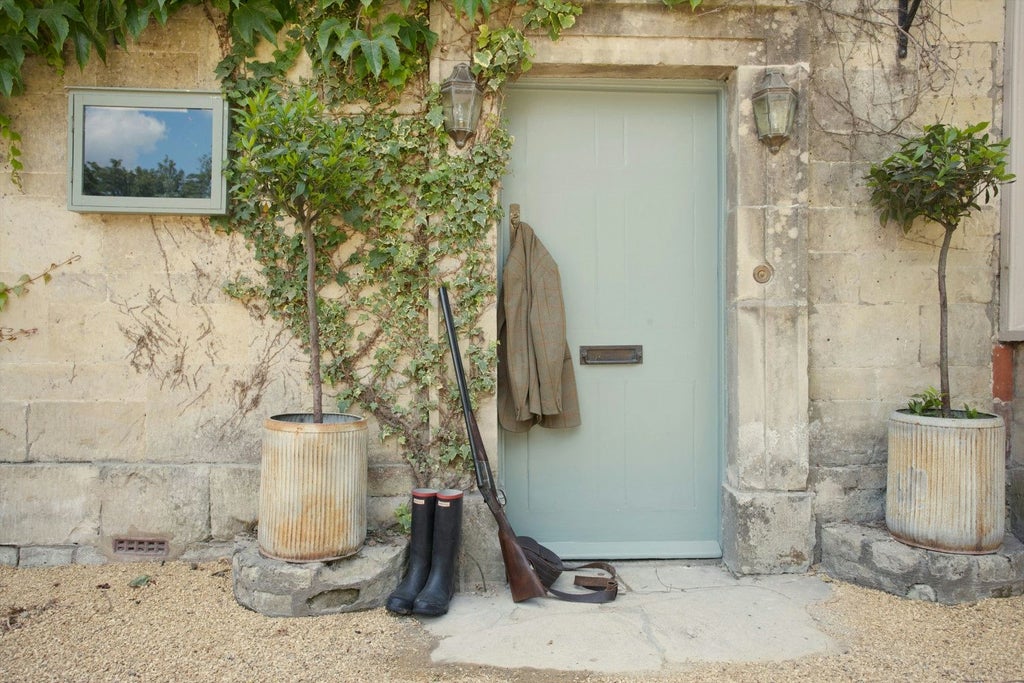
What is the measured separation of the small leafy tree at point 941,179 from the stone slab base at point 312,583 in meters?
2.66

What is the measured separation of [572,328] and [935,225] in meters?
1.89

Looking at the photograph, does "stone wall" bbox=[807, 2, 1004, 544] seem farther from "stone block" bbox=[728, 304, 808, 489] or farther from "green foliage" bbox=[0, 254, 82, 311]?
"green foliage" bbox=[0, 254, 82, 311]

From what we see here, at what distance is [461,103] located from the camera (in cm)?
330

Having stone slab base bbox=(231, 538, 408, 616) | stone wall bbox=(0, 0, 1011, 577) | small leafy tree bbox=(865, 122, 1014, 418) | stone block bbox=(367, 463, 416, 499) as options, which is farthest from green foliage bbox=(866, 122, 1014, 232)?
stone slab base bbox=(231, 538, 408, 616)

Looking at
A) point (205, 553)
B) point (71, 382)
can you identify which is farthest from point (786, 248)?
point (71, 382)

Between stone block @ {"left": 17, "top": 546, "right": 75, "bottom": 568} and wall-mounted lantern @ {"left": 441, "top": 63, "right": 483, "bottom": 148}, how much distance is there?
2706 mm

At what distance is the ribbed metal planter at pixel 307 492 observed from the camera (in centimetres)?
296

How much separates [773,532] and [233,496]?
2.59 m

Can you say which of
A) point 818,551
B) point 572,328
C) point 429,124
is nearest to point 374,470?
point 572,328

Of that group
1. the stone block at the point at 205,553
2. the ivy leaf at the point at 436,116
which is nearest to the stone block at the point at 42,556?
the stone block at the point at 205,553

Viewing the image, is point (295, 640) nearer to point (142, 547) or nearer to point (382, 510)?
point (382, 510)

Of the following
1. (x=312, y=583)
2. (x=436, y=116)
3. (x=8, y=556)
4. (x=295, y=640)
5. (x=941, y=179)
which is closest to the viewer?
(x=295, y=640)

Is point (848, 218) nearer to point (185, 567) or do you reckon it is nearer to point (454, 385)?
point (454, 385)

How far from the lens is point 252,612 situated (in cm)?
302
